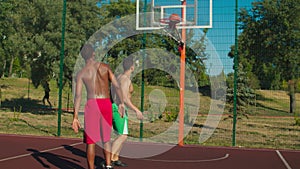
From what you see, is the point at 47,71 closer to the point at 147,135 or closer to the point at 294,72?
the point at 147,135

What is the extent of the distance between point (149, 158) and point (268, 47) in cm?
570

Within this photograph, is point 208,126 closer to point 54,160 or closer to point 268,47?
point 268,47

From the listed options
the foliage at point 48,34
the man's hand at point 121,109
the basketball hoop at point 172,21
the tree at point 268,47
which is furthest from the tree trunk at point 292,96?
the man's hand at point 121,109

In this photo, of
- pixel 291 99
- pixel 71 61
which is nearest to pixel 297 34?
pixel 291 99

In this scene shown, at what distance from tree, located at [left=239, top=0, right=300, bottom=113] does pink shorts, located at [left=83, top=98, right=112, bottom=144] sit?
664 centimetres

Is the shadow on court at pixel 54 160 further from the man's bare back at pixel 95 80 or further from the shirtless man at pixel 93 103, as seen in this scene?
the man's bare back at pixel 95 80

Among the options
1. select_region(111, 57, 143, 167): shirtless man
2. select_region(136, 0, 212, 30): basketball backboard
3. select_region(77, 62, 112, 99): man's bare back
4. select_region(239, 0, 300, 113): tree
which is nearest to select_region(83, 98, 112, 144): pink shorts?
select_region(77, 62, 112, 99): man's bare back

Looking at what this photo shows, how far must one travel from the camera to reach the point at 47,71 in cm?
1795

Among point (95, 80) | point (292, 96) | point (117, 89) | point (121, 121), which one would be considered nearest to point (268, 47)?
point (292, 96)

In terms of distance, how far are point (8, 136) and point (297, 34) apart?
10.5 meters

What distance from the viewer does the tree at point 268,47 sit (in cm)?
1223

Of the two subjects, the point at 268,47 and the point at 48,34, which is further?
the point at 48,34

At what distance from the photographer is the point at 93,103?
6102 millimetres

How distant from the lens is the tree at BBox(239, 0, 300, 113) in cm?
1223
